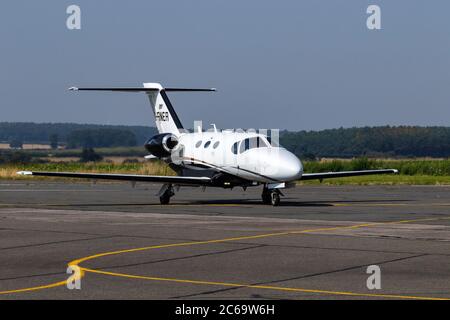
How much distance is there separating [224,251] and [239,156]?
16261 mm

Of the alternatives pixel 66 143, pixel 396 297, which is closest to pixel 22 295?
pixel 396 297

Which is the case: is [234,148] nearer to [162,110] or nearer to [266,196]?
[266,196]

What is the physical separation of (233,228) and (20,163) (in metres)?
47.0

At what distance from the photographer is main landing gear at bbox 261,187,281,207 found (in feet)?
110

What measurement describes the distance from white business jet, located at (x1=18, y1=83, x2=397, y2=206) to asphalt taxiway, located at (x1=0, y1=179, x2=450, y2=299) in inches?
57.4

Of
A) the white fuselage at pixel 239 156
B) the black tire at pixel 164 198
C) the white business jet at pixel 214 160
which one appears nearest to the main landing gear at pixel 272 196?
the white business jet at pixel 214 160

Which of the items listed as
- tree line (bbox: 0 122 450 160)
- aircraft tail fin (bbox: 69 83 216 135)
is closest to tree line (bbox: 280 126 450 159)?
tree line (bbox: 0 122 450 160)

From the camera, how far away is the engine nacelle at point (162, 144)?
36719 millimetres

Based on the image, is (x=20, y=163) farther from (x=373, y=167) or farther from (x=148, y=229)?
(x=148, y=229)

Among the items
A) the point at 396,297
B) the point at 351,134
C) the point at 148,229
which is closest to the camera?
the point at 396,297

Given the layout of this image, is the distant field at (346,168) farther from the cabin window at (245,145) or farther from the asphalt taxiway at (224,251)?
the asphalt taxiway at (224,251)

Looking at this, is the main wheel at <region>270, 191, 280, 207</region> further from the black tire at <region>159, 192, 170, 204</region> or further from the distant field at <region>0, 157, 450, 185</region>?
the distant field at <region>0, 157, 450, 185</region>

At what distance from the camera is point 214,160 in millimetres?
35281

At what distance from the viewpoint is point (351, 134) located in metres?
114
